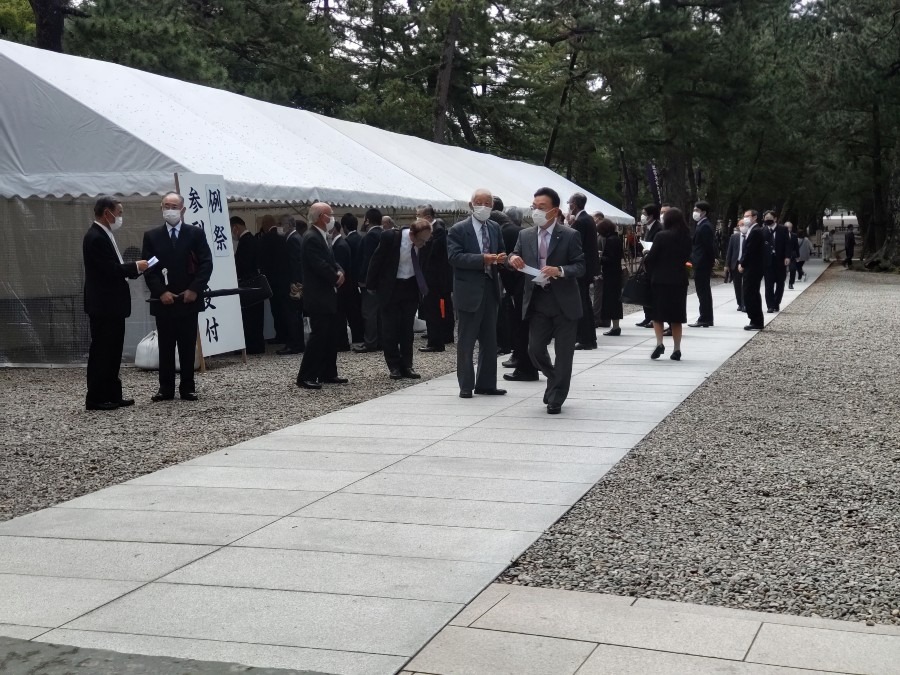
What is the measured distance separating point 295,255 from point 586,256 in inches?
126

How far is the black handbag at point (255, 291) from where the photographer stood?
43.1ft

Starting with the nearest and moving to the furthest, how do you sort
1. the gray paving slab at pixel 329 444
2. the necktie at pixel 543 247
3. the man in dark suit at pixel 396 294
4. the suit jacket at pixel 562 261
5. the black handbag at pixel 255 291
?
the gray paving slab at pixel 329 444
the suit jacket at pixel 562 261
the necktie at pixel 543 247
the man in dark suit at pixel 396 294
the black handbag at pixel 255 291

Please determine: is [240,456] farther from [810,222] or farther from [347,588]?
[810,222]

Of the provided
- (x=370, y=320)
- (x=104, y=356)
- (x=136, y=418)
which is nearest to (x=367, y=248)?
(x=370, y=320)

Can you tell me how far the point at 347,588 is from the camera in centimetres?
468

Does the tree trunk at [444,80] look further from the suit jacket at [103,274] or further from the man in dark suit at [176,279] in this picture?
the suit jacket at [103,274]

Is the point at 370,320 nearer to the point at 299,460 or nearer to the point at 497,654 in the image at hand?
the point at 299,460

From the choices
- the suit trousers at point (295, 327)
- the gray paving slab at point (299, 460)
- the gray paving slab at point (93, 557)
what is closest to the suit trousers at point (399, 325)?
the suit trousers at point (295, 327)

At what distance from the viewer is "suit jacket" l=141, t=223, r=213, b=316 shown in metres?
10.3

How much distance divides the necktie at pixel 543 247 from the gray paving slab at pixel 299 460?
2.51 metres

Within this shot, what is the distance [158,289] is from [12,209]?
16.1 feet

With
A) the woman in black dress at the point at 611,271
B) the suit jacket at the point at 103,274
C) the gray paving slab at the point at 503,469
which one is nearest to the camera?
the gray paving slab at the point at 503,469

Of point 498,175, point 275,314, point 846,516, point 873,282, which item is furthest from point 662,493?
point 873,282

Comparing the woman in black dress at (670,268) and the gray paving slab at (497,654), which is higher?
the woman in black dress at (670,268)
